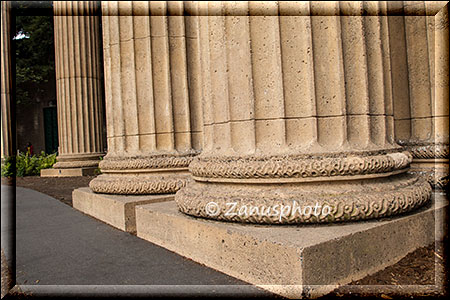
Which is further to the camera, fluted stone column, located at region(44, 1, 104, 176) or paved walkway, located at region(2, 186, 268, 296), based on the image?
fluted stone column, located at region(44, 1, 104, 176)

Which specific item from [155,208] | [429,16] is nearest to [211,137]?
[155,208]

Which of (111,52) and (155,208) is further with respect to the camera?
(111,52)

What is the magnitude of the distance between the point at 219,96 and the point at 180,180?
1.93m

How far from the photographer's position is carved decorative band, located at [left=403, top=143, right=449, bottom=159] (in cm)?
418

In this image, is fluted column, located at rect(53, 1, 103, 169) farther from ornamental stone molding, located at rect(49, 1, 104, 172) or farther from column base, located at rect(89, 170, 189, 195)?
column base, located at rect(89, 170, 189, 195)

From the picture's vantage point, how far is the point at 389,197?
2.82 m

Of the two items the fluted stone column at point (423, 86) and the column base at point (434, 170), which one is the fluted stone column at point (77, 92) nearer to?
the fluted stone column at point (423, 86)

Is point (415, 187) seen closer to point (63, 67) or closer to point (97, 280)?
point (97, 280)

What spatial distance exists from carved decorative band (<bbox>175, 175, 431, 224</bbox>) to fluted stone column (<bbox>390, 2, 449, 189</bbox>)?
1.34 metres

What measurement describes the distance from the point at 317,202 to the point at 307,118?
0.67 meters

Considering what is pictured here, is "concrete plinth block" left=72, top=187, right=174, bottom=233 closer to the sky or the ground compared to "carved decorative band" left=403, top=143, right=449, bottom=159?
closer to the ground

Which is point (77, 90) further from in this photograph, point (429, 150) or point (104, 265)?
point (429, 150)

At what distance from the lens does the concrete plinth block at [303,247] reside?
2273 mm

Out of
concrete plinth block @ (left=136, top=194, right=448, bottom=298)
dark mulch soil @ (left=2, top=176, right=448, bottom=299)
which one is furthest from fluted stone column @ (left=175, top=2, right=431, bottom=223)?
dark mulch soil @ (left=2, top=176, right=448, bottom=299)
